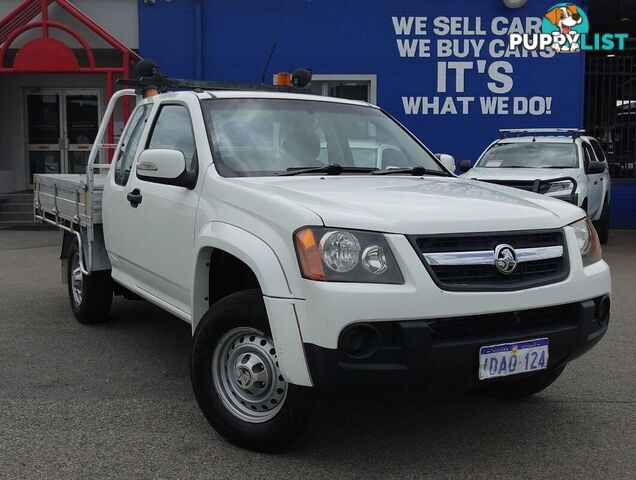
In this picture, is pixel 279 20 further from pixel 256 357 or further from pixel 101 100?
pixel 256 357

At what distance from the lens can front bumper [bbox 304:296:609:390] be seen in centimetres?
299

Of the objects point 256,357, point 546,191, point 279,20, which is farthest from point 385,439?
point 279,20

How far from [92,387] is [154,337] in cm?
136

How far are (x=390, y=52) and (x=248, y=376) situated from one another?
472 inches

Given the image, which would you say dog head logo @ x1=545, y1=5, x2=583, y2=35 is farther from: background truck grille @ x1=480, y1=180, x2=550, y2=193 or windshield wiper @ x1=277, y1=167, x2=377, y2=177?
windshield wiper @ x1=277, y1=167, x2=377, y2=177

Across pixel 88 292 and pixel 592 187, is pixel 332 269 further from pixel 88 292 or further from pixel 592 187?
pixel 592 187

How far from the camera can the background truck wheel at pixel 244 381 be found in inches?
131

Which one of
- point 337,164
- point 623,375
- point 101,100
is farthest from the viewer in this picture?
point 101,100

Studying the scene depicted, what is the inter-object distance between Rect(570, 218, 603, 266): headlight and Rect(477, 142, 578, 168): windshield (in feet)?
24.1

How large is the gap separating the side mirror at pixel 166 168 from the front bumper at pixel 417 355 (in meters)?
1.43

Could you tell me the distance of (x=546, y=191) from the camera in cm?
998

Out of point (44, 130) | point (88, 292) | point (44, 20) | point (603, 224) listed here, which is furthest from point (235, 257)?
point (44, 130)


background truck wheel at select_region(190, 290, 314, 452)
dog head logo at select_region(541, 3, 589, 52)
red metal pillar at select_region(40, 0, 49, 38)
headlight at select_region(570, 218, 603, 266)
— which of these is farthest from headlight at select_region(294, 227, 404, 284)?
dog head logo at select_region(541, 3, 589, 52)

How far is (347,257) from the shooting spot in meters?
3.06
